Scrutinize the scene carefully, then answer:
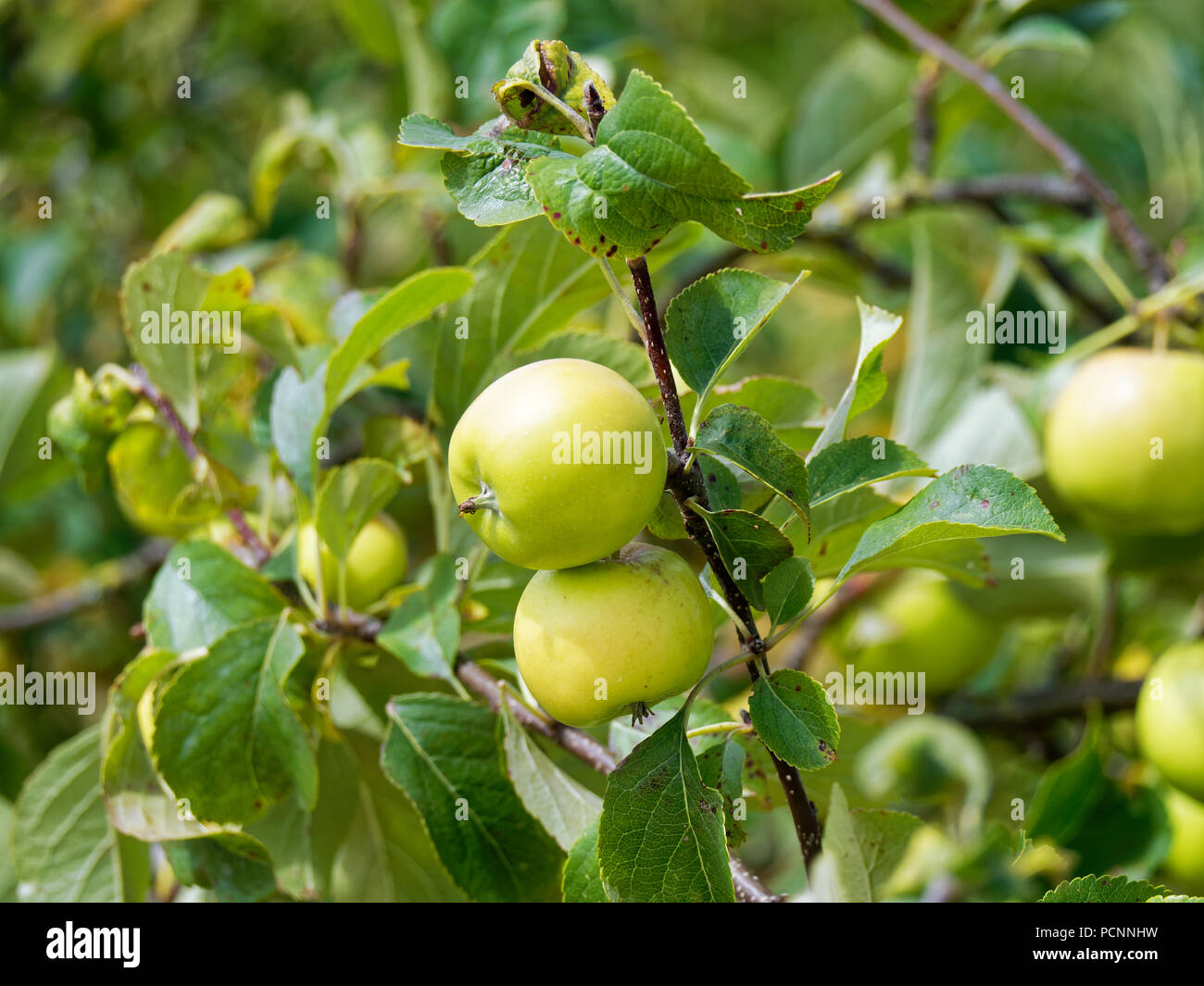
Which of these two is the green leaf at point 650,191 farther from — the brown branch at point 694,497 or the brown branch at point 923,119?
the brown branch at point 923,119

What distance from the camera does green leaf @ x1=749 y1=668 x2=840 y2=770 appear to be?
412 millimetres

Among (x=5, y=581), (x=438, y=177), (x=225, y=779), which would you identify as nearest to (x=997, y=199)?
(x=438, y=177)

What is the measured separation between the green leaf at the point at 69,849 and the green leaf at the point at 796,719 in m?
0.45

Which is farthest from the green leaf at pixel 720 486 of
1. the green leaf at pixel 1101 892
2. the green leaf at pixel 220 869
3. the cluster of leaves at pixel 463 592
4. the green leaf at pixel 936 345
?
the green leaf at pixel 936 345

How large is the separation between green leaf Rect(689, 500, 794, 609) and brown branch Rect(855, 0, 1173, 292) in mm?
622

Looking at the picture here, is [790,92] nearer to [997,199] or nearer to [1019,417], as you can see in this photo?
[997,199]

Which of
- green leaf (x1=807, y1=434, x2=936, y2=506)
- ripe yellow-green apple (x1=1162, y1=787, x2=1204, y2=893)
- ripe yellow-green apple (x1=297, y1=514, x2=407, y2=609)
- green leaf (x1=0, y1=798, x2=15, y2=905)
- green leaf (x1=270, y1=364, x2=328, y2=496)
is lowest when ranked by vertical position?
ripe yellow-green apple (x1=1162, y1=787, x2=1204, y2=893)

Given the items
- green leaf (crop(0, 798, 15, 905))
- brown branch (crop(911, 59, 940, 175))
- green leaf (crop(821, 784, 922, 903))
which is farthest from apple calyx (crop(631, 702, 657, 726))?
brown branch (crop(911, 59, 940, 175))

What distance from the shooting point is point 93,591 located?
113 centimetres

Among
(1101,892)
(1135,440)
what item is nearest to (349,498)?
(1101,892)

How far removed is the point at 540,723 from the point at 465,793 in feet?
0.17

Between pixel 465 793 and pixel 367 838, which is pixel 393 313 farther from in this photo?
pixel 367 838

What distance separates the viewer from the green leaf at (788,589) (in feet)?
1.45

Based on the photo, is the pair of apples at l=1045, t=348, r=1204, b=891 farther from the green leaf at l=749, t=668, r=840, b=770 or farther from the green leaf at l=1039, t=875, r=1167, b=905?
the green leaf at l=749, t=668, r=840, b=770
